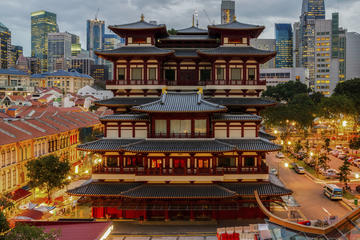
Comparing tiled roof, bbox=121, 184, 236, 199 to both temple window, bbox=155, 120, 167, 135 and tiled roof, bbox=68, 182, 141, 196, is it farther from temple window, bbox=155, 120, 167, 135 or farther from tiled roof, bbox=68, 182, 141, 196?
temple window, bbox=155, 120, 167, 135

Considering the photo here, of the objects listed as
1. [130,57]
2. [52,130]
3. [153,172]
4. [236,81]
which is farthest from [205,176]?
[52,130]

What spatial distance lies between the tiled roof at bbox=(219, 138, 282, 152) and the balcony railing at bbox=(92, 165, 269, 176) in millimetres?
2621

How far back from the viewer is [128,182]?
1315 inches

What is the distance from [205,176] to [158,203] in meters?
5.86

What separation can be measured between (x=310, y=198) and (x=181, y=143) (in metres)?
21.8

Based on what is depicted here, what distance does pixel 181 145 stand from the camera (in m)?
32.2

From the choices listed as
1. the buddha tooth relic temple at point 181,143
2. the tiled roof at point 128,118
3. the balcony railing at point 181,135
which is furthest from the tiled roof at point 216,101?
the balcony railing at point 181,135

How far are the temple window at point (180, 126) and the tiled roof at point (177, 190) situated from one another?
6.11m

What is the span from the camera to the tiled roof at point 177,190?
30.2 m

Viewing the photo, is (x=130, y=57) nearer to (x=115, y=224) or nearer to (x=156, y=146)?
(x=156, y=146)

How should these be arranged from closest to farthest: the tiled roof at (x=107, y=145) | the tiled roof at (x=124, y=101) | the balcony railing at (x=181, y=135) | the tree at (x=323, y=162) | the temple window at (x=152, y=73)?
1. the tiled roof at (x=107, y=145)
2. the balcony railing at (x=181, y=135)
3. the tiled roof at (x=124, y=101)
4. the temple window at (x=152, y=73)
5. the tree at (x=323, y=162)

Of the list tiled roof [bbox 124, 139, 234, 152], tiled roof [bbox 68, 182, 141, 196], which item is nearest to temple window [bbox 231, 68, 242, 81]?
tiled roof [bbox 124, 139, 234, 152]

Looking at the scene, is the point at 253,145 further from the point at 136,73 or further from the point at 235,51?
the point at 136,73

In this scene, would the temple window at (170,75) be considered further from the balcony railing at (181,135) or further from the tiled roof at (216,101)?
the balcony railing at (181,135)
